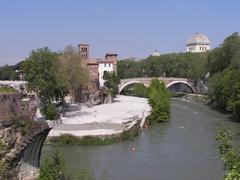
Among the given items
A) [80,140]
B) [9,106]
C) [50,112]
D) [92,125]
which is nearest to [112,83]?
[50,112]

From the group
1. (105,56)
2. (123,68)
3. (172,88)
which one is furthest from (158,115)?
(123,68)

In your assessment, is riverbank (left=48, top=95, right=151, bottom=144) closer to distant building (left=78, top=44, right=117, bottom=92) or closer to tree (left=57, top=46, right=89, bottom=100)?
tree (left=57, top=46, right=89, bottom=100)

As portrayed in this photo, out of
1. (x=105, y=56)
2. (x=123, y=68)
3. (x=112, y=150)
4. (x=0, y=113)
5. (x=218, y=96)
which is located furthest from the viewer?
(x=123, y=68)

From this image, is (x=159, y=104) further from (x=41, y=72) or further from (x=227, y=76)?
(x=41, y=72)

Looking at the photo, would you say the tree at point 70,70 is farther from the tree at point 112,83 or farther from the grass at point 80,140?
the tree at point 112,83

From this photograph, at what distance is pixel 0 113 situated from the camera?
12531mm

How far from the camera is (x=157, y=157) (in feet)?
88.3

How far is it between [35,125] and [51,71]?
81.3ft

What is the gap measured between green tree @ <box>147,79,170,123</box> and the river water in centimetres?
665

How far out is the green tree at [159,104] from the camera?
150 ft

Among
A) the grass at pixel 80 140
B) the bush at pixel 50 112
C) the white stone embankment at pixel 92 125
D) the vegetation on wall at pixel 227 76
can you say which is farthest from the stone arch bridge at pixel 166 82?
the grass at pixel 80 140

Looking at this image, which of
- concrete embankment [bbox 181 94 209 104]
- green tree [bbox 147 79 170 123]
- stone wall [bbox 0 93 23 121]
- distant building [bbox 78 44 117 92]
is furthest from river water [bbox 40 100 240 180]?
distant building [bbox 78 44 117 92]

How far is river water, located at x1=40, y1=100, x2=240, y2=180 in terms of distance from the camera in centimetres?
2269

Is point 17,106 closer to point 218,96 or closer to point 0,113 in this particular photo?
point 0,113
